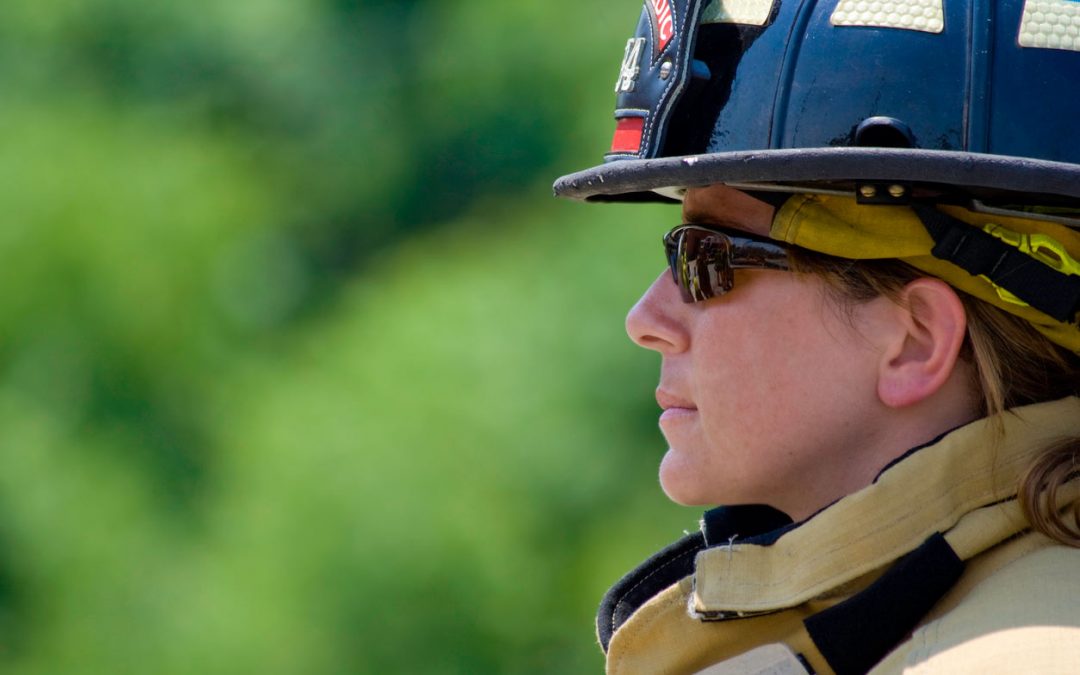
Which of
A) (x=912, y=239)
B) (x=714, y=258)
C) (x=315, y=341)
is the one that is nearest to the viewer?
(x=912, y=239)

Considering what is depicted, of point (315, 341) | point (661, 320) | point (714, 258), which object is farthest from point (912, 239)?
point (315, 341)

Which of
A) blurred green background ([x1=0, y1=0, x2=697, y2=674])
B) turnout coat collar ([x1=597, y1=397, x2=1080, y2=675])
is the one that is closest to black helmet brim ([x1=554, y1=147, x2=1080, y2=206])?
turnout coat collar ([x1=597, y1=397, x2=1080, y2=675])

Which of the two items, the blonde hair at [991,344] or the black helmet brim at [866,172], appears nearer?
the black helmet brim at [866,172]

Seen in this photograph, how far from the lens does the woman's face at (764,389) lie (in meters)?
2.01

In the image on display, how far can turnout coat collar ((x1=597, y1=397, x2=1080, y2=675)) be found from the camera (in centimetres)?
178

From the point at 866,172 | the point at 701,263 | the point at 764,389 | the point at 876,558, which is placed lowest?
the point at 876,558

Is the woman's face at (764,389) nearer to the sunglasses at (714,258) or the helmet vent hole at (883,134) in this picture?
the sunglasses at (714,258)

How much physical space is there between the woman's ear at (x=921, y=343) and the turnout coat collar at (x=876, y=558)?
112 millimetres

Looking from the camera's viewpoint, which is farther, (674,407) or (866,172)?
(674,407)

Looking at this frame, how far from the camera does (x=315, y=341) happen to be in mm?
7766

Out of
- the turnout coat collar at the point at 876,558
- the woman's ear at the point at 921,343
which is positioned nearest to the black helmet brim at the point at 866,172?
the woman's ear at the point at 921,343

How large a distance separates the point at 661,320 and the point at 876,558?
1.76ft

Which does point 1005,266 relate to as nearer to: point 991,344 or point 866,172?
point 991,344

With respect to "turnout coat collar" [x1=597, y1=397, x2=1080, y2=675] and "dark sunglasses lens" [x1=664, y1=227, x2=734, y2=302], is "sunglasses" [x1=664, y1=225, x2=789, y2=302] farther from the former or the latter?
"turnout coat collar" [x1=597, y1=397, x2=1080, y2=675]
